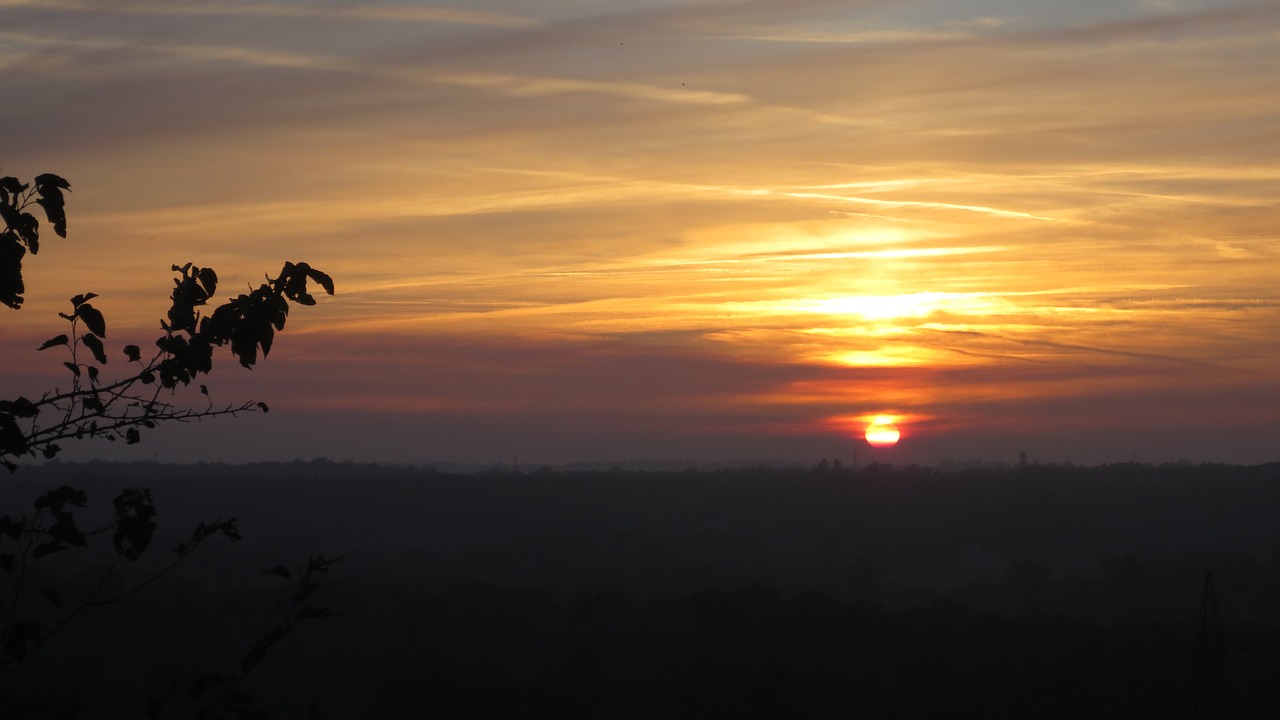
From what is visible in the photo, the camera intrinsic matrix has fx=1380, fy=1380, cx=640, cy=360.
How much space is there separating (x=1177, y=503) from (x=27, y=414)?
551 ft

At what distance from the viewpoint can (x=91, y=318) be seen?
659cm

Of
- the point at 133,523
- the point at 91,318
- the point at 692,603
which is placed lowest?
the point at 692,603

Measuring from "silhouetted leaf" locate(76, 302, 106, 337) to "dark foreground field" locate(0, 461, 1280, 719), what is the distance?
2.28m

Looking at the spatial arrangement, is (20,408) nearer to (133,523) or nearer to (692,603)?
(133,523)

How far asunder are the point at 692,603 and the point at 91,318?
6720 centimetres

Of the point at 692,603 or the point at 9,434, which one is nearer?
the point at 9,434

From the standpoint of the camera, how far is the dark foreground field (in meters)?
55.2

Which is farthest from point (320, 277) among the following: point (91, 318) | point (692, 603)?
point (692, 603)

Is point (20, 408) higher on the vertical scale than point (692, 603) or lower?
higher

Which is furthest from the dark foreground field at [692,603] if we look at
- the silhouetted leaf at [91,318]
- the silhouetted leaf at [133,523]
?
the silhouetted leaf at [91,318]

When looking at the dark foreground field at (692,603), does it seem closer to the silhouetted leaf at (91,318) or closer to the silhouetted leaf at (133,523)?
the silhouetted leaf at (133,523)

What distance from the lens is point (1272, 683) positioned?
5403 centimetres

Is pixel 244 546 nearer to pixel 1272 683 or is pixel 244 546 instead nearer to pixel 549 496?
pixel 549 496

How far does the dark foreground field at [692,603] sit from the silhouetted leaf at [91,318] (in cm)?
228
